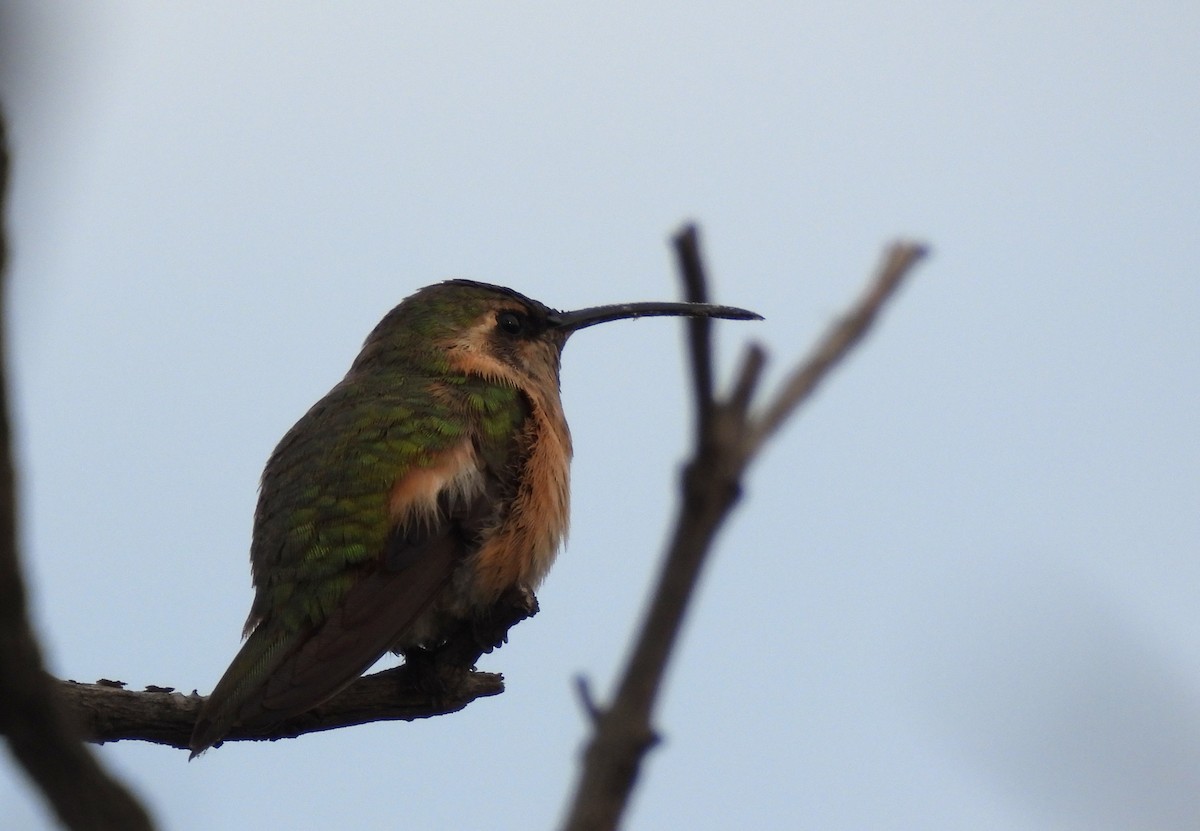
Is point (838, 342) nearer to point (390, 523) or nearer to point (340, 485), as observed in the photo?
point (390, 523)

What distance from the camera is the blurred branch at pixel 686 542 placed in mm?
1801

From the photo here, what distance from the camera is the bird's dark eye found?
1023 centimetres

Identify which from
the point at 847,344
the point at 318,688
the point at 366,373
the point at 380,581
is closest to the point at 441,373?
the point at 366,373

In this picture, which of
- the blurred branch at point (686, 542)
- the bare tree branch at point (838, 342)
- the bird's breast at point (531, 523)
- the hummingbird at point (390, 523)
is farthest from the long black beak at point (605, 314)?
the blurred branch at point (686, 542)

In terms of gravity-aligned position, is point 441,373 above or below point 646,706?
above

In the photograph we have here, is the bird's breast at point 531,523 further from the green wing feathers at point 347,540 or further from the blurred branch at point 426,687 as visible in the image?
the blurred branch at point 426,687

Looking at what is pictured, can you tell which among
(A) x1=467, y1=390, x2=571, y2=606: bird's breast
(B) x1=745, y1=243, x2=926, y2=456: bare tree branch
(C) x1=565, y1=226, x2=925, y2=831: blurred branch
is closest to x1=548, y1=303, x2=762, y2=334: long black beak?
(A) x1=467, y1=390, x2=571, y2=606: bird's breast

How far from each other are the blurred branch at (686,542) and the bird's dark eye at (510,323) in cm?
813

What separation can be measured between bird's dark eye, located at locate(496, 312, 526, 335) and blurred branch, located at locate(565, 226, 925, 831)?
26.7 feet

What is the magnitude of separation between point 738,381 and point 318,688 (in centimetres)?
512

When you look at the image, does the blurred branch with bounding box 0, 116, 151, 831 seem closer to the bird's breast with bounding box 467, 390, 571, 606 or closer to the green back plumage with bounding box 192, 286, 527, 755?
→ the green back plumage with bounding box 192, 286, 527, 755

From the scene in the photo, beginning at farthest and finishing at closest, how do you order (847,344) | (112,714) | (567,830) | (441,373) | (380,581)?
1. (441,373)
2. (380,581)
3. (112,714)
4. (847,344)
5. (567,830)

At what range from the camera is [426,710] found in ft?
24.7

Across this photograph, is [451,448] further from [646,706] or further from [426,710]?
[646,706]
